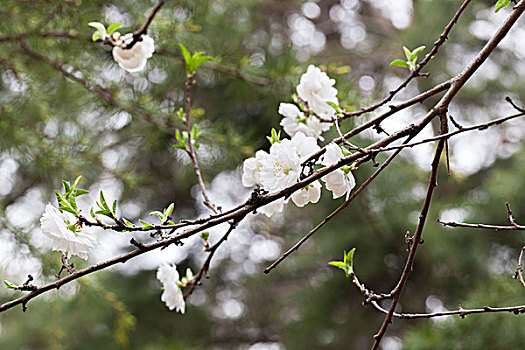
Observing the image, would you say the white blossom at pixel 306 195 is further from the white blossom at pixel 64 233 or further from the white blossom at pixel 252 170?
the white blossom at pixel 64 233

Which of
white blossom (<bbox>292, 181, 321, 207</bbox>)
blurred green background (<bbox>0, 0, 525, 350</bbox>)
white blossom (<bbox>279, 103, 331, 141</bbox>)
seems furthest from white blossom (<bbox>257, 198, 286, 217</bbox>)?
blurred green background (<bbox>0, 0, 525, 350</bbox>)

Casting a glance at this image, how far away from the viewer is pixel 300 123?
571 millimetres

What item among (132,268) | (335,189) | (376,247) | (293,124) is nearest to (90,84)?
(293,124)

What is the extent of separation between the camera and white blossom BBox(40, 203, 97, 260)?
0.42 m

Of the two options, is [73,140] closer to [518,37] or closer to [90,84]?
[90,84]

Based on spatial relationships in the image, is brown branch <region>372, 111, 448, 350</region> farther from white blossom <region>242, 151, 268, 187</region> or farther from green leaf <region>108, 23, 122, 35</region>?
green leaf <region>108, 23, 122, 35</region>

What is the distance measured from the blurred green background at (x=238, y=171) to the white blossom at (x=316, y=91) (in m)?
0.37

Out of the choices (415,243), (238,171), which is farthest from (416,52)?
(238,171)

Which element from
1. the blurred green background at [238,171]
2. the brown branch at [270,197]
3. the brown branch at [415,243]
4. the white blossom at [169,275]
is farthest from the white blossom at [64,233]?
the blurred green background at [238,171]

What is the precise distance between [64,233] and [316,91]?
0.29m

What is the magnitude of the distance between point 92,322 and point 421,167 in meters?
1.36

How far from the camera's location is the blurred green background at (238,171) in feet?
3.44

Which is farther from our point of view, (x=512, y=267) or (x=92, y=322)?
(x=92, y=322)

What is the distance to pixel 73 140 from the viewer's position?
1.16 m
